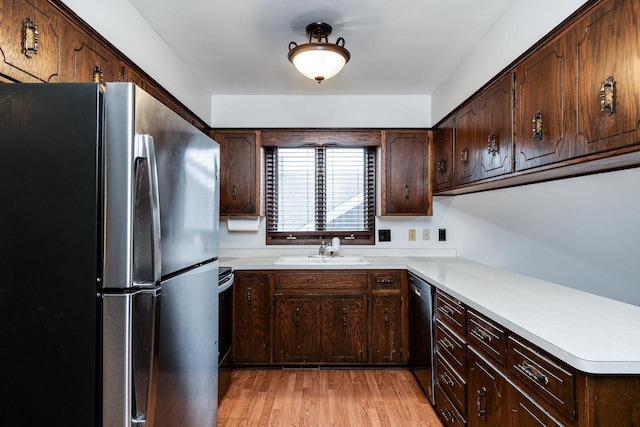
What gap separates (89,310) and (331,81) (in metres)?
2.65

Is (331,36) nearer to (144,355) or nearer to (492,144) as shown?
(492,144)

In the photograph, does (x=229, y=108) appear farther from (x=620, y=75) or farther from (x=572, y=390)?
(x=572, y=390)

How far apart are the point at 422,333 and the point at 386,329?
50 centimetres

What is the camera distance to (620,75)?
1282mm

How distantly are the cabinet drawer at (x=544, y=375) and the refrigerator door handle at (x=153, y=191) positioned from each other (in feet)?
4.01

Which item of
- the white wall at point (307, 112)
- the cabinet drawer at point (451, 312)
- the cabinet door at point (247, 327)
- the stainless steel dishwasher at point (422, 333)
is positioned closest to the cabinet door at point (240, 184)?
the white wall at point (307, 112)

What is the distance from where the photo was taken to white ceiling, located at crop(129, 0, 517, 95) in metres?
2.03

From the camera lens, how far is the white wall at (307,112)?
3496 mm


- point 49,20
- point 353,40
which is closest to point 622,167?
point 353,40

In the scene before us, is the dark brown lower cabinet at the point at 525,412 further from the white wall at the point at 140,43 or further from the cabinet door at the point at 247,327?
the white wall at the point at 140,43

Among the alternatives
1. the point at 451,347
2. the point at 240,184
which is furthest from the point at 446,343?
the point at 240,184

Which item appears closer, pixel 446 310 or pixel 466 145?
pixel 446 310

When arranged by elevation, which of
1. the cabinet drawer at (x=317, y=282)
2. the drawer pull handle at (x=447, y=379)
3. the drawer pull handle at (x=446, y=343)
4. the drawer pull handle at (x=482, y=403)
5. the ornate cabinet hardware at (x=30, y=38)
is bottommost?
the drawer pull handle at (x=447, y=379)

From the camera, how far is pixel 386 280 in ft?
10.0
